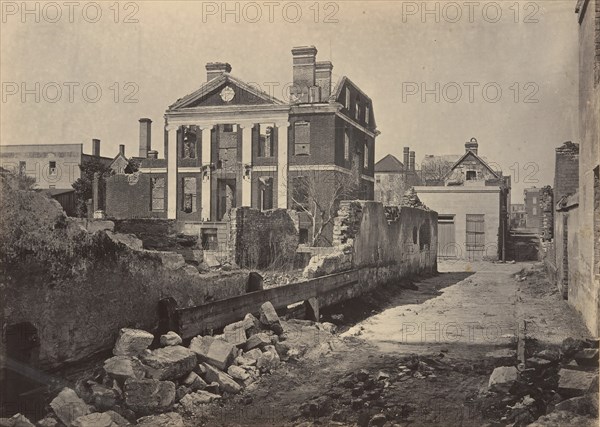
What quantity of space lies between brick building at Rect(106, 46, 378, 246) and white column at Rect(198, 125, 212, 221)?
0.19 ft

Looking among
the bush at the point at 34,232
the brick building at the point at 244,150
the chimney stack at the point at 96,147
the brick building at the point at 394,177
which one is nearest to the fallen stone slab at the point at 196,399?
Result: the bush at the point at 34,232

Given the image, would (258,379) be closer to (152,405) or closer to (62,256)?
(152,405)

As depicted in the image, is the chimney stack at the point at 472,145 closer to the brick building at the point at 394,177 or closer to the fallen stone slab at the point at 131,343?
the brick building at the point at 394,177

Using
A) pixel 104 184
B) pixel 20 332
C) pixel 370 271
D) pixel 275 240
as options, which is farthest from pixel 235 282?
pixel 104 184

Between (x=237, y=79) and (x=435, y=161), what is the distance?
1685 inches

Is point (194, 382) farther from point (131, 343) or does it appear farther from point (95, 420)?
point (95, 420)

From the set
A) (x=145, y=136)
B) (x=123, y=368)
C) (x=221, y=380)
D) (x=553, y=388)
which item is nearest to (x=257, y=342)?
(x=221, y=380)

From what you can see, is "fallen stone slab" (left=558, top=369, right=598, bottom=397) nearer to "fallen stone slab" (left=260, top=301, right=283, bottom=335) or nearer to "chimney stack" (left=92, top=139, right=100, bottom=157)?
"fallen stone slab" (left=260, top=301, right=283, bottom=335)

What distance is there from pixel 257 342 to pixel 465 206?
88.9ft

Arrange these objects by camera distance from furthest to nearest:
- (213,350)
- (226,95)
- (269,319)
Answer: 1. (226,95)
2. (269,319)
3. (213,350)

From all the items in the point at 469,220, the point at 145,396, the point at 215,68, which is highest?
the point at 215,68

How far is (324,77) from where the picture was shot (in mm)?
31375

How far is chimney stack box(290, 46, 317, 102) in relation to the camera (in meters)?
30.9

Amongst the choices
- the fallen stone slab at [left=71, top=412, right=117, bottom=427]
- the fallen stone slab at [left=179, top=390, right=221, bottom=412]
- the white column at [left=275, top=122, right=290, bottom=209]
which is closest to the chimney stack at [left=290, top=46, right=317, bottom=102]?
the white column at [left=275, top=122, right=290, bottom=209]
